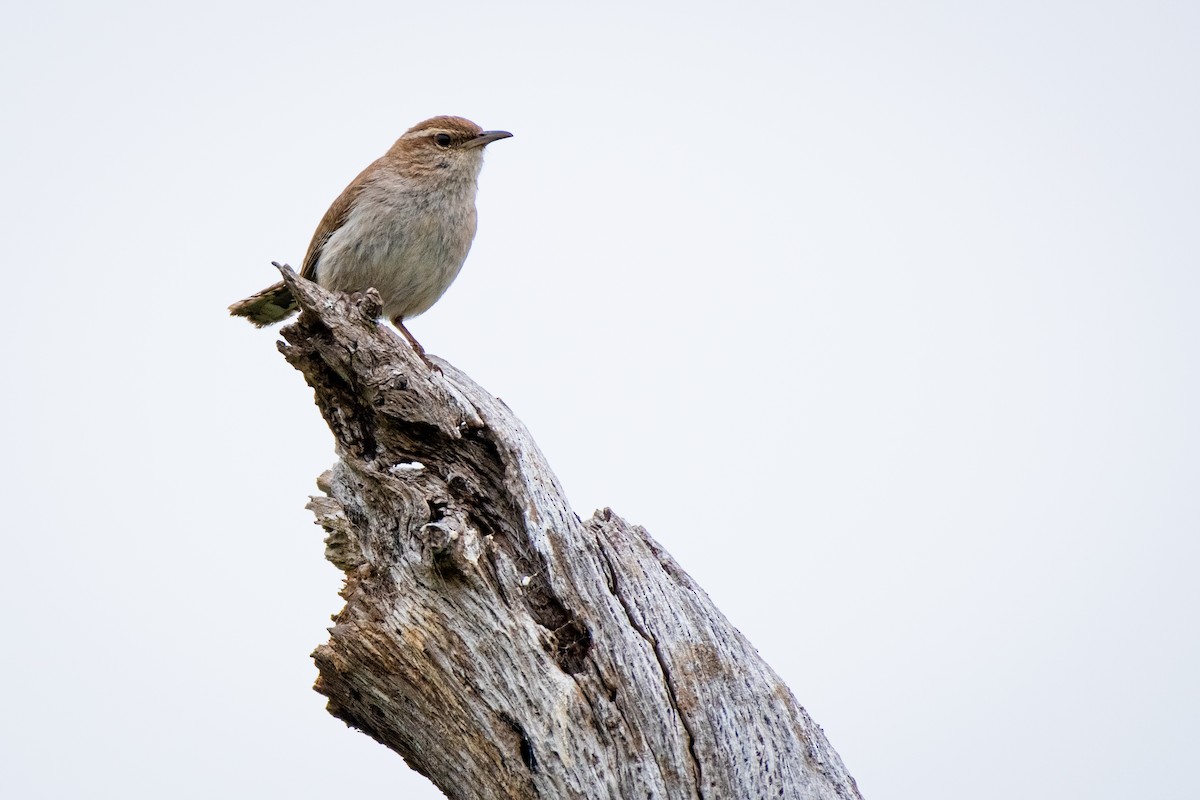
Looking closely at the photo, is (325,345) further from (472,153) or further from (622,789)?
(472,153)

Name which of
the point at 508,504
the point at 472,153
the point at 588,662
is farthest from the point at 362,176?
the point at 588,662

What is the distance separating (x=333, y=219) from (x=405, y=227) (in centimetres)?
78

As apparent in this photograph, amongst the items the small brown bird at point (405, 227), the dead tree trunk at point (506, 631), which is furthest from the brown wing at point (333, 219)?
the dead tree trunk at point (506, 631)

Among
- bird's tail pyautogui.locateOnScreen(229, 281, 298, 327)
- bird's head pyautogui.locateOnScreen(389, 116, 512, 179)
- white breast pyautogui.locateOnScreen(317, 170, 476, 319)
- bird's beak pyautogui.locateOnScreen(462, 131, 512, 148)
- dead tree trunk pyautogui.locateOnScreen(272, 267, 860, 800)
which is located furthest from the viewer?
bird's beak pyautogui.locateOnScreen(462, 131, 512, 148)

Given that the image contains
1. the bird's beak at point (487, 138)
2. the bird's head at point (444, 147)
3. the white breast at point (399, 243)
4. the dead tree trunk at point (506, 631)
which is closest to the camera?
the dead tree trunk at point (506, 631)

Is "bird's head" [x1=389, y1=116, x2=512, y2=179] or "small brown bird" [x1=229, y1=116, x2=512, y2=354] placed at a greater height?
"bird's head" [x1=389, y1=116, x2=512, y2=179]

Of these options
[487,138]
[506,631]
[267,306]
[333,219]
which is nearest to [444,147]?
[487,138]

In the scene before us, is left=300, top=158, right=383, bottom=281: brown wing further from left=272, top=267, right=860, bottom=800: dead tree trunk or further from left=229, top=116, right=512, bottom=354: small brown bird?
left=272, top=267, right=860, bottom=800: dead tree trunk

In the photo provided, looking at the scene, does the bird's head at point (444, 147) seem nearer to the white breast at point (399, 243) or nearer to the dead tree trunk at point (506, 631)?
the white breast at point (399, 243)

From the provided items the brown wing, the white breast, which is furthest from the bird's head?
the brown wing

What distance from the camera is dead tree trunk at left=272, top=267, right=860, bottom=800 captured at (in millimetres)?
4473

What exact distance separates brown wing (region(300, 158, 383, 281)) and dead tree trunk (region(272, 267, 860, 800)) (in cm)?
295

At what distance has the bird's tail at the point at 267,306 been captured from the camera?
7.88 meters

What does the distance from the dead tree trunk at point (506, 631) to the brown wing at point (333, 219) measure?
9.69 ft
